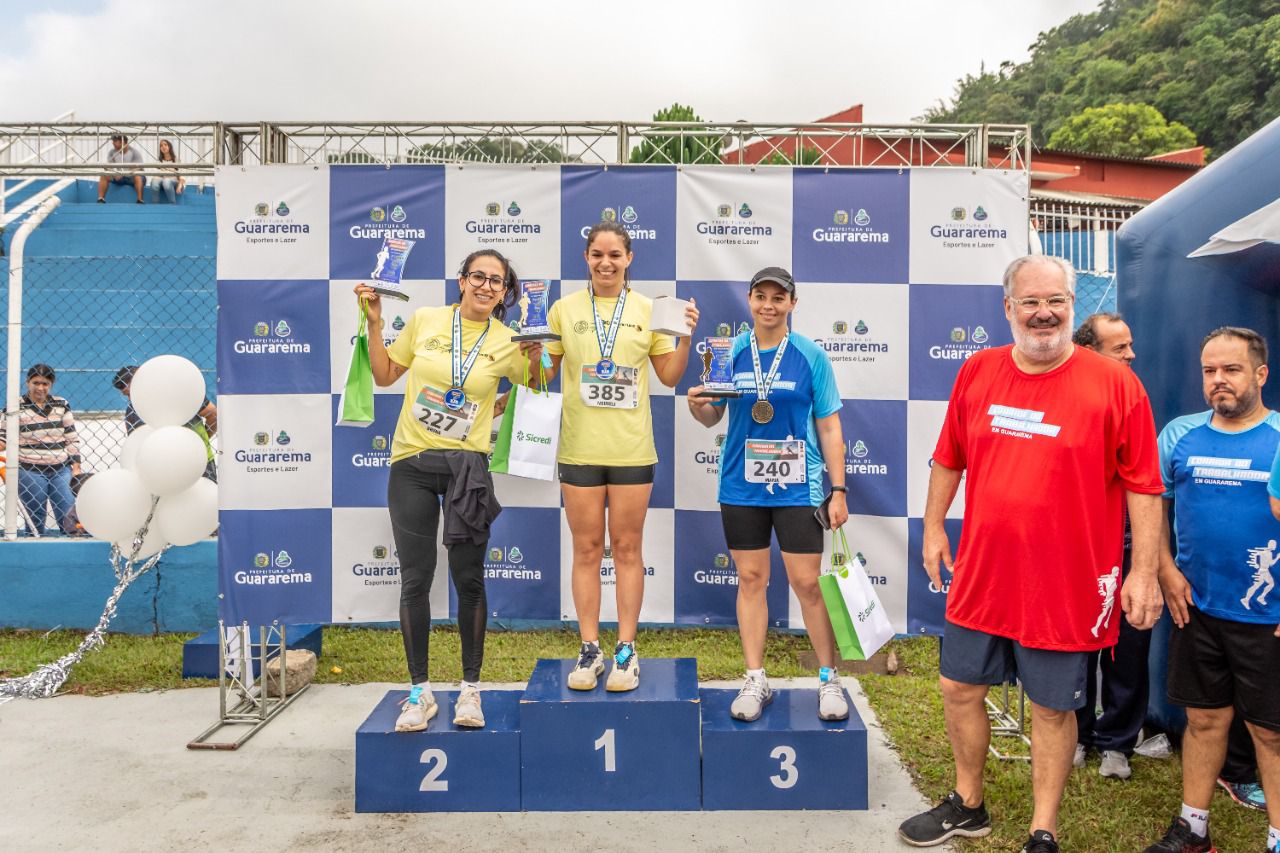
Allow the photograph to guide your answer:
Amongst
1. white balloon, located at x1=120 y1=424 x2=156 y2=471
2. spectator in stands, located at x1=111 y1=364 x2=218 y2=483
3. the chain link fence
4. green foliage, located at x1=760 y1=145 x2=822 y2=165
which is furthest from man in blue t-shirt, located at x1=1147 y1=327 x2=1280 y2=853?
the chain link fence

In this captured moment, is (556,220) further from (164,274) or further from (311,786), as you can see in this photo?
(164,274)

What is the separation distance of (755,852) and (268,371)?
2.90 m

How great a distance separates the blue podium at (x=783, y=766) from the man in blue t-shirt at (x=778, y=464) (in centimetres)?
10

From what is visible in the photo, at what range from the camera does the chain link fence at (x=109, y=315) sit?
10.2 meters

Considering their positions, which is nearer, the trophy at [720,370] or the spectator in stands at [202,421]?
the trophy at [720,370]

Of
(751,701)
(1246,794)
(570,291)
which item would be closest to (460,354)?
(570,291)

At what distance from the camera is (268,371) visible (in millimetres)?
4215

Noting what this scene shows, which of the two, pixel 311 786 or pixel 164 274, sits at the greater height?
pixel 164 274

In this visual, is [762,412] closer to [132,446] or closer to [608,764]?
[608,764]

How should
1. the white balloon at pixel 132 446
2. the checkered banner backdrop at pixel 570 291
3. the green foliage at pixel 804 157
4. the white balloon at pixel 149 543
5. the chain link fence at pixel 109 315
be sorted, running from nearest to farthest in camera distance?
1. the checkered banner backdrop at pixel 570 291
2. the green foliage at pixel 804 157
3. the white balloon at pixel 149 543
4. the white balloon at pixel 132 446
5. the chain link fence at pixel 109 315

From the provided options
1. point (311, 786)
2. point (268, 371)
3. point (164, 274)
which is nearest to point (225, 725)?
point (311, 786)

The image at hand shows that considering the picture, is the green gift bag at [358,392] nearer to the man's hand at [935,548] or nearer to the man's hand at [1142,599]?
the man's hand at [935,548]

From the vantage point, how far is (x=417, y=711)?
340 cm

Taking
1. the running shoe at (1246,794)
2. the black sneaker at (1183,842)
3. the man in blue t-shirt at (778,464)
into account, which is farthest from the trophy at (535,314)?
the running shoe at (1246,794)
